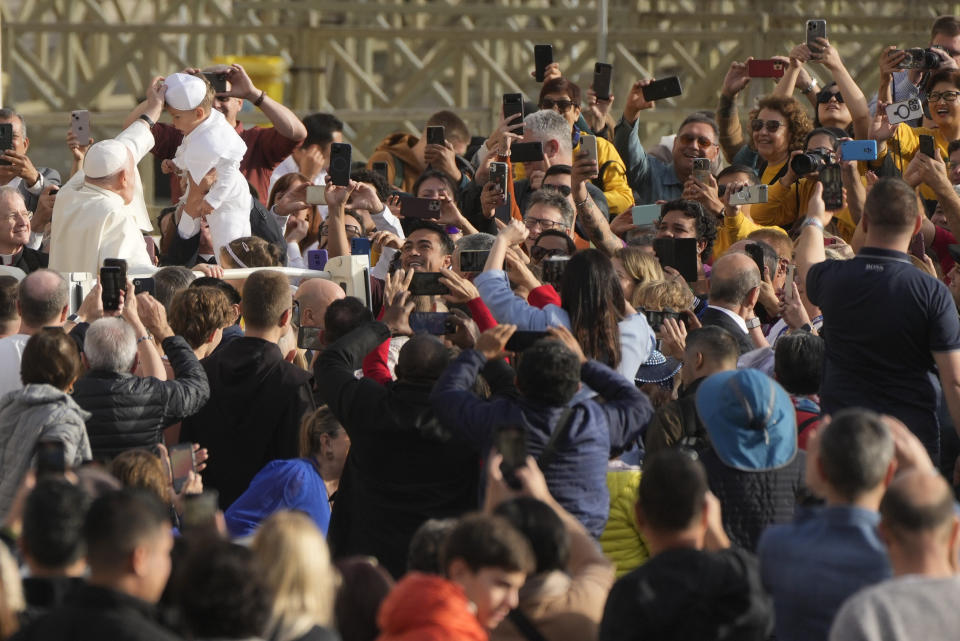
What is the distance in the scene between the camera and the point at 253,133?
9.71 meters

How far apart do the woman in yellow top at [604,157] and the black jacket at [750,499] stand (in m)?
4.39

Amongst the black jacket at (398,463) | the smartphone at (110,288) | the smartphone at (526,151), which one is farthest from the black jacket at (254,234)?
the black jacket at (398,463)

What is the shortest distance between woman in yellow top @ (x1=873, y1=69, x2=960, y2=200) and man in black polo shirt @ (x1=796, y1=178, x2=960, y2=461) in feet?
9.32

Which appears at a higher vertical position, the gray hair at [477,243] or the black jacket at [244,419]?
the gray hair at [477,243]

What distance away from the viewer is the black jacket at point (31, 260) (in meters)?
8.01

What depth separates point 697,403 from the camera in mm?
4871

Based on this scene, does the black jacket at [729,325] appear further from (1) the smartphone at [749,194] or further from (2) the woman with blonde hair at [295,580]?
(2) the woman with blonde hair at [295,580]

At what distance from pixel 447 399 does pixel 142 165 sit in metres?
10.9

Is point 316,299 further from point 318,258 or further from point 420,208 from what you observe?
point 420,208

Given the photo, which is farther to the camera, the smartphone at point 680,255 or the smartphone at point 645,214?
the smartphone at point 645,214

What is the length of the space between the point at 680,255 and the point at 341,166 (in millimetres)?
1660

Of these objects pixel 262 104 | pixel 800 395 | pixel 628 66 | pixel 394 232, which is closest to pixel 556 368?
pixel 800 395

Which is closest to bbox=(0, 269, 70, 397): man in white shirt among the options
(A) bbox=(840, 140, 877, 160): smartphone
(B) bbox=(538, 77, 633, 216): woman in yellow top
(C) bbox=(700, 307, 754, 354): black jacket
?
(C) bbox=(700, 307, 754, 354): black jacket

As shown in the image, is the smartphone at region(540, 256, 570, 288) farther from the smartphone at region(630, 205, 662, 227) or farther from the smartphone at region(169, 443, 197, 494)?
the smartphone at region(169, 443, 197, 494)
